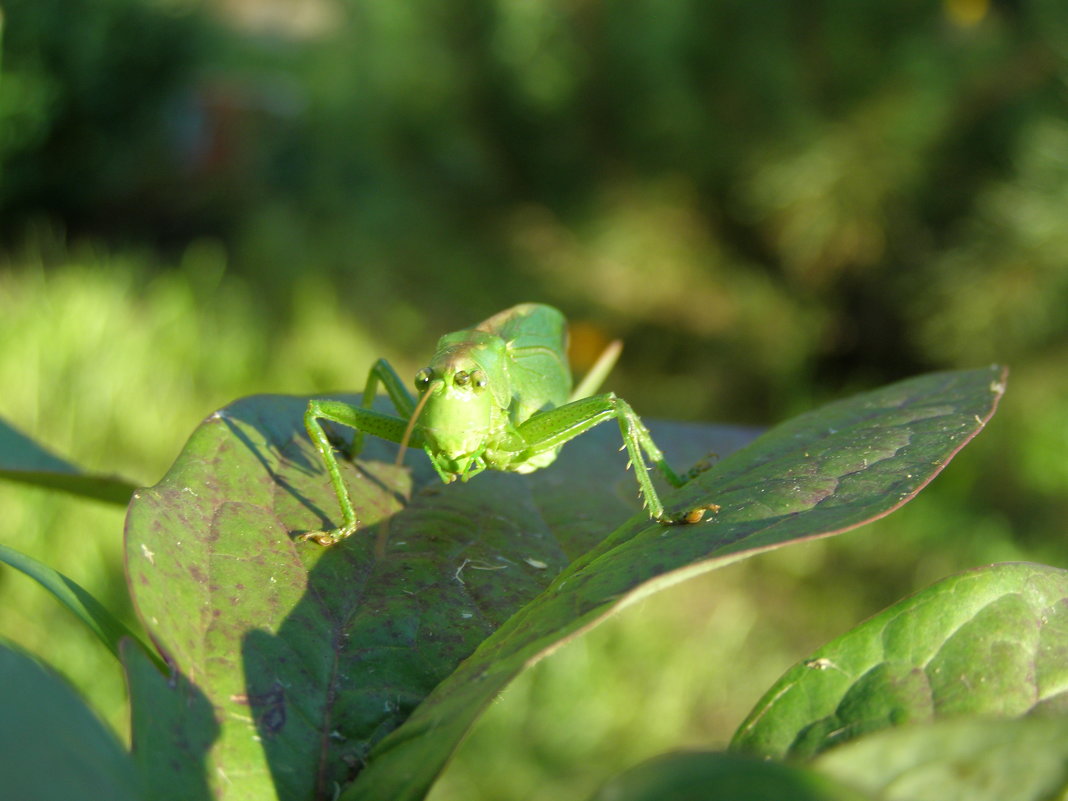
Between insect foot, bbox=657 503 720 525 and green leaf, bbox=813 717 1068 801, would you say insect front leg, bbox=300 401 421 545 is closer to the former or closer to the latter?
insect foot, bbox=657 503 720 525

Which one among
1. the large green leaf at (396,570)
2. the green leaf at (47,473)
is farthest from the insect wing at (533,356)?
the green leaf at (47,473)

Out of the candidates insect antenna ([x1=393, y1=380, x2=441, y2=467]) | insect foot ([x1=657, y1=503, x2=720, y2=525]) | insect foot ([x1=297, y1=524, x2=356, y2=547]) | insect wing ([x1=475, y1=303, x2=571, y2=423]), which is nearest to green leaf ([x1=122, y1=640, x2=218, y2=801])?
insect foot ([x1=297, y1=524, x2=356, y2=547])

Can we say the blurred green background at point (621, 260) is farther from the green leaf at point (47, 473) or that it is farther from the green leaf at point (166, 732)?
the green leaf at point (166, 732)

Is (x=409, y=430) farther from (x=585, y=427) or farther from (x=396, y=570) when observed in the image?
(x=396, y=570)

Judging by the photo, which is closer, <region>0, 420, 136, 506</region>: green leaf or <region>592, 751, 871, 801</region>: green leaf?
<region>592, 751, 871, 801</region>: green leaf

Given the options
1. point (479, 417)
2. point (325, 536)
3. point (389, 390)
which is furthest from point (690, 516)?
point (389, 390)

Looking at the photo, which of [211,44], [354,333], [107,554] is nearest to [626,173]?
[354,333]
